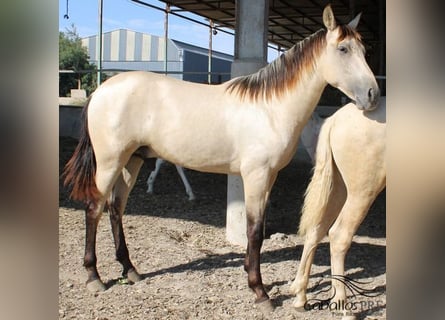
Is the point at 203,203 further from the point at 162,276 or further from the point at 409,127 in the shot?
the point at 409,127

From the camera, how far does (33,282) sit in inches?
36.6

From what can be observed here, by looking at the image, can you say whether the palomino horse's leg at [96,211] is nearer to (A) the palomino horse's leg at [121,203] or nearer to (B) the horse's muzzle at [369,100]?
(A) the palomino horse's leg at [121,203]

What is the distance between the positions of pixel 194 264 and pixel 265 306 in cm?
99

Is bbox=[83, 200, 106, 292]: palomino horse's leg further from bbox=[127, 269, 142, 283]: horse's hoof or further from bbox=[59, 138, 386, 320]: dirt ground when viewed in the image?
bbox=[127, 269, 142, 283]: horse's hoof

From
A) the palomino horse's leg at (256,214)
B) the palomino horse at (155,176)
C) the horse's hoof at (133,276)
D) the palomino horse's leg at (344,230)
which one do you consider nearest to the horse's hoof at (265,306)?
the palomino horse's leg at (256,214)

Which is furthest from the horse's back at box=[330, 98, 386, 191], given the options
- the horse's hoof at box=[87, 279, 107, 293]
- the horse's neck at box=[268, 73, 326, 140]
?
the horse's hoof at box=[87, 279, 107, 293]

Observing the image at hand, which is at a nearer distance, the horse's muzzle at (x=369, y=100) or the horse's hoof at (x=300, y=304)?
the horse's muzzle at (x=369, y=100)

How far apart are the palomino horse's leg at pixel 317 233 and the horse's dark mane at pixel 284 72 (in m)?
0.67

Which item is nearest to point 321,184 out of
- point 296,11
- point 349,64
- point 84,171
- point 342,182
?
point 342,182

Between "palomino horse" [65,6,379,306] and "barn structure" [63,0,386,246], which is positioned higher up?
"barn structure" [63,0,386,246]

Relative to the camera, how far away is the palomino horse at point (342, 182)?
2529mm

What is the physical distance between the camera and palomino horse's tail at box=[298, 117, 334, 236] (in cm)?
277

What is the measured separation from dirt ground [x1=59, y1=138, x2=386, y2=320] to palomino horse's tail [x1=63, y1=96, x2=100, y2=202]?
66 centimetres

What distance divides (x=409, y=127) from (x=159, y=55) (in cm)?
2890
